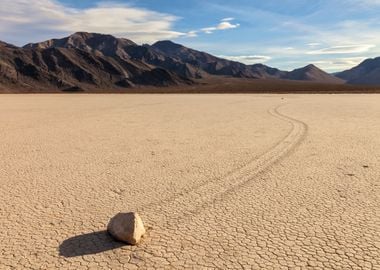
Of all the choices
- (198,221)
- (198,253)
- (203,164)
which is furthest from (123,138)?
(198,253)

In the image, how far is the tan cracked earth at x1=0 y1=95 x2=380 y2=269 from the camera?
12.5ft

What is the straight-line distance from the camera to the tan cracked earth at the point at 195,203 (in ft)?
12.5

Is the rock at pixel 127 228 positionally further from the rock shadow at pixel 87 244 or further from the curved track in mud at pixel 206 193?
the curved track in mud at pixel 206 193

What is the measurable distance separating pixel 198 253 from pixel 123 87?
335 feet

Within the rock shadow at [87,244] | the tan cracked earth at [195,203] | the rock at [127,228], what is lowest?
the rock shadow at [87,244]

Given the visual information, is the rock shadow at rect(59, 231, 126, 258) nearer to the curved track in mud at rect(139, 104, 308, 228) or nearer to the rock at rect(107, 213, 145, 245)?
the rock at rect(107, 213, 145, 245)

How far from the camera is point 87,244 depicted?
403 centimetres

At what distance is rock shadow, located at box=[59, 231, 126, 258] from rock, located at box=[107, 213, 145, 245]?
74mm

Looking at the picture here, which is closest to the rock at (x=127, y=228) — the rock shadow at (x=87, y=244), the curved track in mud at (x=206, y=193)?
the rock shadow at (x=87, y=244)

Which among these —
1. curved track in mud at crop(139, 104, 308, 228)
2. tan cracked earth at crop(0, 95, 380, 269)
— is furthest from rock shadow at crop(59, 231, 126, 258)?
curved track in mud at crop(139, 104, 308, 228)

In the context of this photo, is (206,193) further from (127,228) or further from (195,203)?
(127,228)

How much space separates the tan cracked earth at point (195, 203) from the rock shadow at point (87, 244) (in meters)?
0.01

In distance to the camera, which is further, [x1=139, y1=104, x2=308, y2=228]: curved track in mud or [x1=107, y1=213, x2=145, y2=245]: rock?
[x1=139, y1=104, x2=308, y2=228]: curved track in mud

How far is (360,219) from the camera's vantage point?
4.73m
